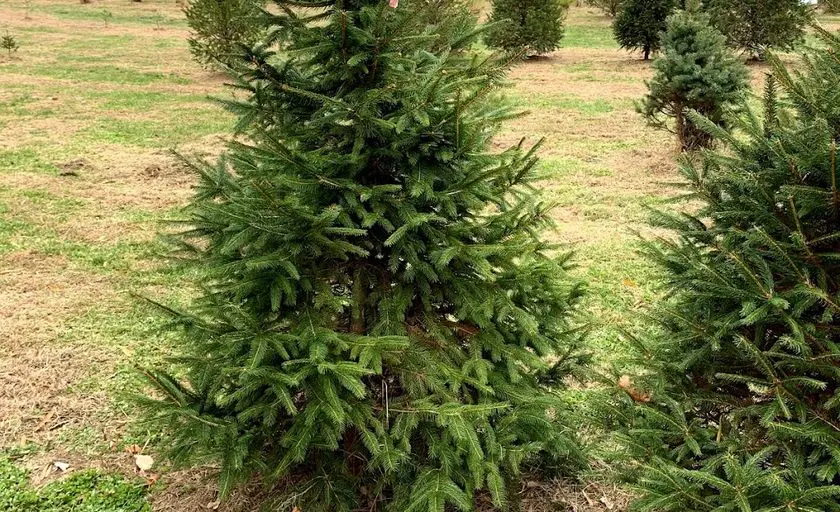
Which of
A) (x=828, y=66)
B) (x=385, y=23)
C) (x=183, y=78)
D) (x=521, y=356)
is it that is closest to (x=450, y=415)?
(x=521, y=356)

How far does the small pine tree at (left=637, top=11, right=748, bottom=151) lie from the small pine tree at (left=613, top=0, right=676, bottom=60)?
32.3 ft

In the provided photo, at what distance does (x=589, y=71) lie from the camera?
1766 centimetres

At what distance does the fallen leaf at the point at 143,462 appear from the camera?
3505mm

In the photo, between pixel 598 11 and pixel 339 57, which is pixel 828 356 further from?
pixel 598 11

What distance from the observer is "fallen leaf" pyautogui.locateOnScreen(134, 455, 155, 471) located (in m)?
3.50

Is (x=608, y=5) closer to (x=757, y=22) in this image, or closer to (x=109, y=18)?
(x=757, y=22)

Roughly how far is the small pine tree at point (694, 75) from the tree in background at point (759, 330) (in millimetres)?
6546

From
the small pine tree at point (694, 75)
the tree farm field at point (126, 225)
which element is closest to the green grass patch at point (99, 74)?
the tree farm field at point (126, 225)

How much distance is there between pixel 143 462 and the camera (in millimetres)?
3539

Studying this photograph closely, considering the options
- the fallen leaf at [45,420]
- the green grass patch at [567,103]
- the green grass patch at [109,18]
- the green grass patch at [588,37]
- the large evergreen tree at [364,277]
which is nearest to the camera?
the large evergreen tree at [364,277]

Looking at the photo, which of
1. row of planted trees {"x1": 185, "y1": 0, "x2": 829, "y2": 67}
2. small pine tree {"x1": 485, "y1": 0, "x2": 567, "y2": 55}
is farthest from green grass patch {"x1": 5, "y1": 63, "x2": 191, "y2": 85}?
small pine tree {"x1": 485, "y1": 0, "x2": 567, "y2": 55}

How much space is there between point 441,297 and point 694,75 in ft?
23.4

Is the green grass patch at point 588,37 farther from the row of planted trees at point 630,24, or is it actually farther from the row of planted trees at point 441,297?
the row of planted trees at point 441,297

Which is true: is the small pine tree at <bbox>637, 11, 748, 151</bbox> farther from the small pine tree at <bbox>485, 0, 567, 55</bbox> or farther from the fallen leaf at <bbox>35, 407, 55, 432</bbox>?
the small pine tree at <bbox>485, 0, 567, 55</bbox>
